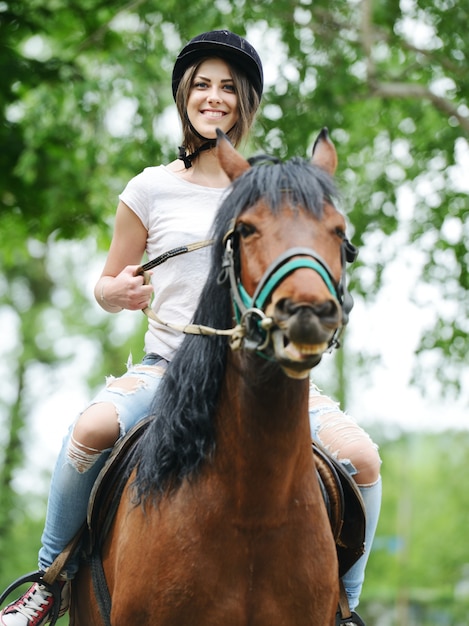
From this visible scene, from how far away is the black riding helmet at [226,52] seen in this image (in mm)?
4777

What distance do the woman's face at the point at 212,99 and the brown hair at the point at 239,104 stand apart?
0.08 feet

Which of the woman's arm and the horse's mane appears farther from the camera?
the woman's arm

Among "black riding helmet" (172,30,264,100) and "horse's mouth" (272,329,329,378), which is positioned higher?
"black riding helmet" (172,30,264,100)

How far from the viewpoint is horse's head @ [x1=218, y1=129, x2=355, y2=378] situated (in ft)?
10.4

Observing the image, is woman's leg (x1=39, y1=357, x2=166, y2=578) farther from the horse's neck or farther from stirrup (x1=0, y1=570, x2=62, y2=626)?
the horse's neck

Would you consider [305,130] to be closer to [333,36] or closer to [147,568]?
[333,36]

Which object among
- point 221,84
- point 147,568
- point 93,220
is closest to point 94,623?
point 147,568

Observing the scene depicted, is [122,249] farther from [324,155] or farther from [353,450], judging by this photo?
[353,450]

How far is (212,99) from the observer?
15.5ft

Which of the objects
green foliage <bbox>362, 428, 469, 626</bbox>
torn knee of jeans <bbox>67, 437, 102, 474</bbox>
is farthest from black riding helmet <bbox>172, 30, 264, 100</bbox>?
green foliage <bbox>362, 428, 469, 626</bbox>

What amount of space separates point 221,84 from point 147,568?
2.36 m

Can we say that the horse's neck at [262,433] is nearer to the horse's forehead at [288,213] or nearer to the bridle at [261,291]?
the bridle at [261,291]

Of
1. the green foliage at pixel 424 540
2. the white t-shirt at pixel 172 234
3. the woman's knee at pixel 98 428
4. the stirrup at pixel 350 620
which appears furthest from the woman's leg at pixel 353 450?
the green foliage at pixel 424 540

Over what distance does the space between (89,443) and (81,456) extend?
83mm
